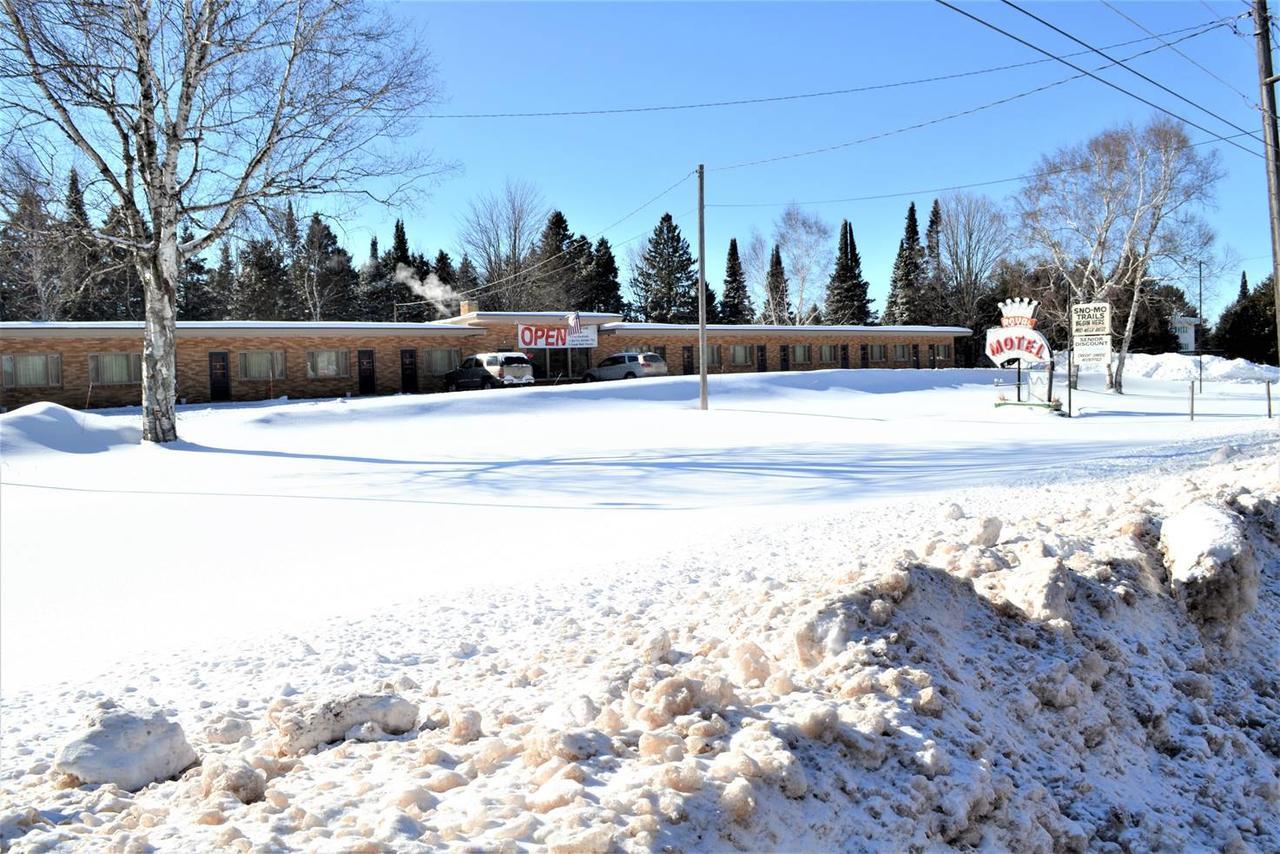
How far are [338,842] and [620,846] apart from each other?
0.79 m

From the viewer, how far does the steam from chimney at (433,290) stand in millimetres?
63156

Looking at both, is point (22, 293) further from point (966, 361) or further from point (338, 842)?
point (966, 361)

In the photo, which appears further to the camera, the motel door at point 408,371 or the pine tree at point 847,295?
the pine tree at point 847,295

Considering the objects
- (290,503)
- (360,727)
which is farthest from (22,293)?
(360,727)

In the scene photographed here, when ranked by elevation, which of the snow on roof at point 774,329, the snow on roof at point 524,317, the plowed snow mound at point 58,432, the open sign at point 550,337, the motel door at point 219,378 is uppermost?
the snow on roof at point 524,317

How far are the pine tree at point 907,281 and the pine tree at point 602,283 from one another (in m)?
24.2

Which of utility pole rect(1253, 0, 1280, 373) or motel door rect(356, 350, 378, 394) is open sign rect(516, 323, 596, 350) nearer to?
motel door rect(356, 350, 378, 394)

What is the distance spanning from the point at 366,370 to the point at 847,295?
4773 centimetres

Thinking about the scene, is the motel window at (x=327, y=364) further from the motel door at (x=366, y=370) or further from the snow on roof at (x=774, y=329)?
the snow on roof at (x=774, y=329)

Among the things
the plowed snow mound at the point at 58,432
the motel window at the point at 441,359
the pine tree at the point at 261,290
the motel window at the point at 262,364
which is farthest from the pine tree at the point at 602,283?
the plowed snow mound at the point at 58,432

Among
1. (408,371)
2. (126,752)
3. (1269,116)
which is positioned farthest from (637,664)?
(408,371)

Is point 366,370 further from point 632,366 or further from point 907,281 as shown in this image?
point 907,281

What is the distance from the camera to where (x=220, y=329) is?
31.8 m

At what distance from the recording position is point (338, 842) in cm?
234
